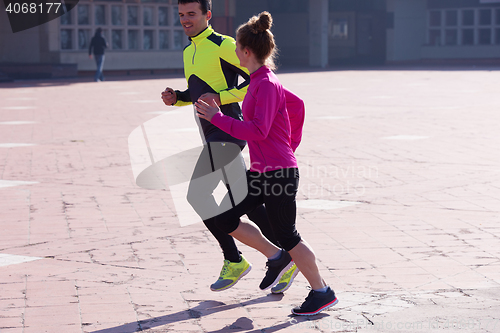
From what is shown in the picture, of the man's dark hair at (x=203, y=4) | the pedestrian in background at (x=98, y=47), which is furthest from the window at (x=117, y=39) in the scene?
the man's dark hair at (x=203, y=4)

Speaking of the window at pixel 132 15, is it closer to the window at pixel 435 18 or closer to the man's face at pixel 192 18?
the window at pixel 435 18

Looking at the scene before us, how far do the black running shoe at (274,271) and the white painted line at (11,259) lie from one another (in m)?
1.71

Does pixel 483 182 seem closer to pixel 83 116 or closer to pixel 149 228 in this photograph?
pixel 149 228

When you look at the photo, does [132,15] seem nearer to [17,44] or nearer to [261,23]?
[17,44]

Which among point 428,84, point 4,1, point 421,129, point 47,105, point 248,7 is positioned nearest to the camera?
point 421,129

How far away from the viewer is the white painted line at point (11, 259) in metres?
4.79

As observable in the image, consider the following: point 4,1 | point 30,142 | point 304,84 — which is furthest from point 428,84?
point 4,1

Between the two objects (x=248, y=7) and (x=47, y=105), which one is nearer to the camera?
(x=47, y=105)

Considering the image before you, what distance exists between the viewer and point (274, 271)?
13.4 ft

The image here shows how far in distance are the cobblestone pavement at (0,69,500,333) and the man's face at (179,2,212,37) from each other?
58.1 inches

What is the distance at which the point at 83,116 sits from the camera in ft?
49.0

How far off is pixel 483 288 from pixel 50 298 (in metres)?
2.38

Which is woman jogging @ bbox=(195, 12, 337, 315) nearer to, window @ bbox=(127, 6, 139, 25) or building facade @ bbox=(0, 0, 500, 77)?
building facade @ bbox=(0, 0, 500, 77)

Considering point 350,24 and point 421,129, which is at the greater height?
point 350,24
